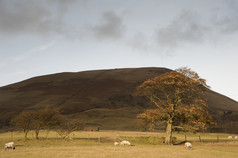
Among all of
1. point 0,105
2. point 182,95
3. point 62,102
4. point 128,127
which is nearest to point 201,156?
point 182,95

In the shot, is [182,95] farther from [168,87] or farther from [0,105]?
[0,105]

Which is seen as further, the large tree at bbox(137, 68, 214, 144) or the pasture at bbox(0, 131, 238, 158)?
the large tree at bbox(137, 68, 214, 144)

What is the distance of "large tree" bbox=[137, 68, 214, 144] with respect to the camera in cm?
4694

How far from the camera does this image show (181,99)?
4922cm

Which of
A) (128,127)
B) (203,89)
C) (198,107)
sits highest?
(203,89)

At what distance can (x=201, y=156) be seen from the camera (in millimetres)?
29906

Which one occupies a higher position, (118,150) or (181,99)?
(181,99)

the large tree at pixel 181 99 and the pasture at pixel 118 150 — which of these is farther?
the large tree at pixel 181 99

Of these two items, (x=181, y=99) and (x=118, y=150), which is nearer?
(x=118, y=150)

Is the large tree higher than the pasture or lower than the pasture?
higher

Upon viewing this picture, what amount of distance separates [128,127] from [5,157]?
8452 cm

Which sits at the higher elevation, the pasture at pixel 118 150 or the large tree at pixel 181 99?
the large tree at pixel 181 99

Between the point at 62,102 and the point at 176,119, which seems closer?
the point at 176,119

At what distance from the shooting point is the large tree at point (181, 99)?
46.9m
